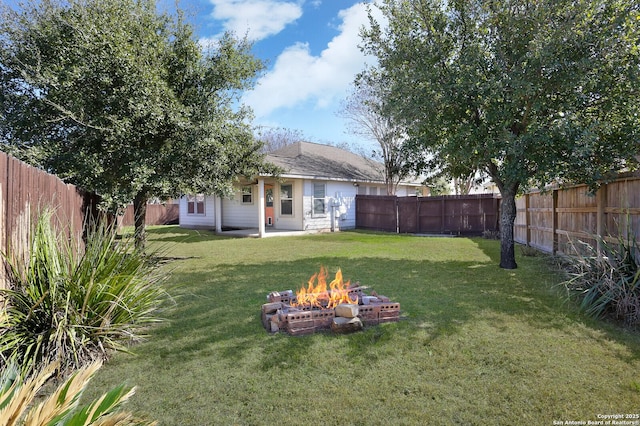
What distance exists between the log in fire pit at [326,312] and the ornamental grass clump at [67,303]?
4.62ft

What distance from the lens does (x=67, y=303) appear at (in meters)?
2.98

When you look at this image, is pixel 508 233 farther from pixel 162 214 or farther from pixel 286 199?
pixel 162 214

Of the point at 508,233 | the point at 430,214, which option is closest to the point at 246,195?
the point at 430,214

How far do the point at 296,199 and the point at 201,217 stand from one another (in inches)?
250

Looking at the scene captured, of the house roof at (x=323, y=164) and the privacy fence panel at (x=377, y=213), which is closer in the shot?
the house roof at (x=323, y=164)

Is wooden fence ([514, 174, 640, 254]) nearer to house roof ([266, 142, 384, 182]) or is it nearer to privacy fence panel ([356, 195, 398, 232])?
privacy fence panel ([356, 195, 398, 232])

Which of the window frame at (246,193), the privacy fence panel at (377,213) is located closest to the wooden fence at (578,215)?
the privacy fence panel at (377,213)

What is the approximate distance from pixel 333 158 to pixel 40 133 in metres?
14.8

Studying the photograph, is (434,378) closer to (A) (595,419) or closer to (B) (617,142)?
(A) (595,419)

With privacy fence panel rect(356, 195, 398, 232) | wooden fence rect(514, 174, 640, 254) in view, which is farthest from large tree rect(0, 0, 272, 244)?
privacy fence panel rect(356, 195, 398, 232)

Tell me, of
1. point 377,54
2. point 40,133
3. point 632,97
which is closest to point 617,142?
point 632,97

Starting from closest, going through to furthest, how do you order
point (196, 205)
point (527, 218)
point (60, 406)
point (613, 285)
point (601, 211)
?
point (60, 406) → point (613, 285) → point (601, 211) → point (527, 218) → point (196, 205)

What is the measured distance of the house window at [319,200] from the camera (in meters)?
16.5

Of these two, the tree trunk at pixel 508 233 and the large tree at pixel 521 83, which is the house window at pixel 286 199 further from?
the tree trunk at pixel 508 233
